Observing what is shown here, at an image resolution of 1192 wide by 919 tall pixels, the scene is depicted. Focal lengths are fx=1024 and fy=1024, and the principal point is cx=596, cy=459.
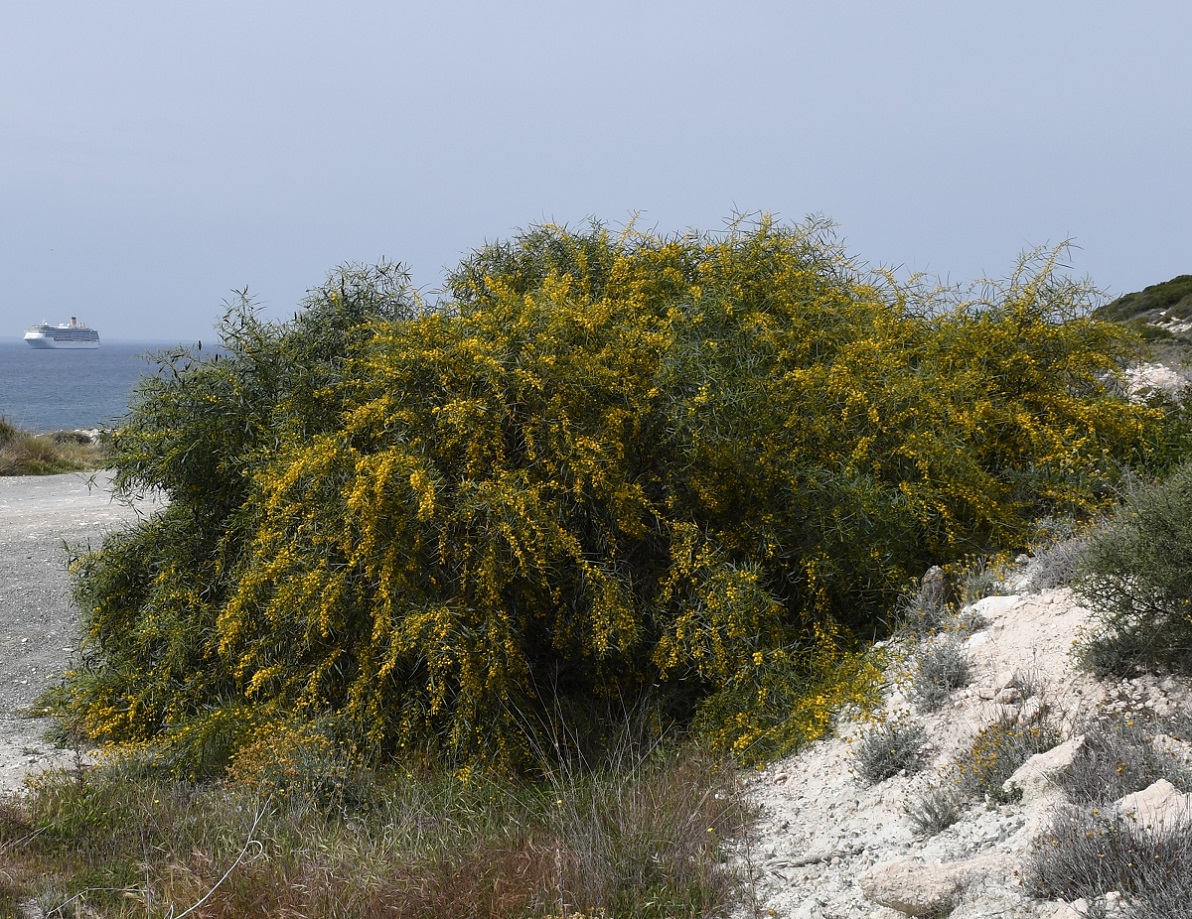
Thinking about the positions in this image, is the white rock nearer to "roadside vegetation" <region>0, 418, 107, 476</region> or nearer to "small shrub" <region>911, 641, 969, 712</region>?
"small shrub" <region>911, 641, 969, 712</region>

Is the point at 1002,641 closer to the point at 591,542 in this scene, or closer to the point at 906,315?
the point at 591,542

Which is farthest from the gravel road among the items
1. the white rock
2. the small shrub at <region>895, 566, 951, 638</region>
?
the white rock

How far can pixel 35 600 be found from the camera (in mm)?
9539

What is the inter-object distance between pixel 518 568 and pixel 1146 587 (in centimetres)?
310

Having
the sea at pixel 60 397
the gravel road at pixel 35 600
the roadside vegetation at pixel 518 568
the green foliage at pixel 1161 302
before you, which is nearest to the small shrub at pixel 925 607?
the roadside vegetation at pixel 518 568

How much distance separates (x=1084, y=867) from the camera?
3385 mm

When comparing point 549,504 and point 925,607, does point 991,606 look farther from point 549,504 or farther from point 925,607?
point 549,504

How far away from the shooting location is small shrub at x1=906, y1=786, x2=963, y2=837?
4.12 metres

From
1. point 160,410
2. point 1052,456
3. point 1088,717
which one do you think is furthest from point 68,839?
point 1052,456

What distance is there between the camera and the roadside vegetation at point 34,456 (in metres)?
18.3

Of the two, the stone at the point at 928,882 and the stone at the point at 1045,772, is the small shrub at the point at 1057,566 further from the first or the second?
the stone at the point at 928,882

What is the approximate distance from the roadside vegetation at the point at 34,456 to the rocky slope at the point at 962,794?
16.1m

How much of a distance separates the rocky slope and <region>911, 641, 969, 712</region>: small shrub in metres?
0.04

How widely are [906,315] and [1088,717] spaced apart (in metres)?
4.29
